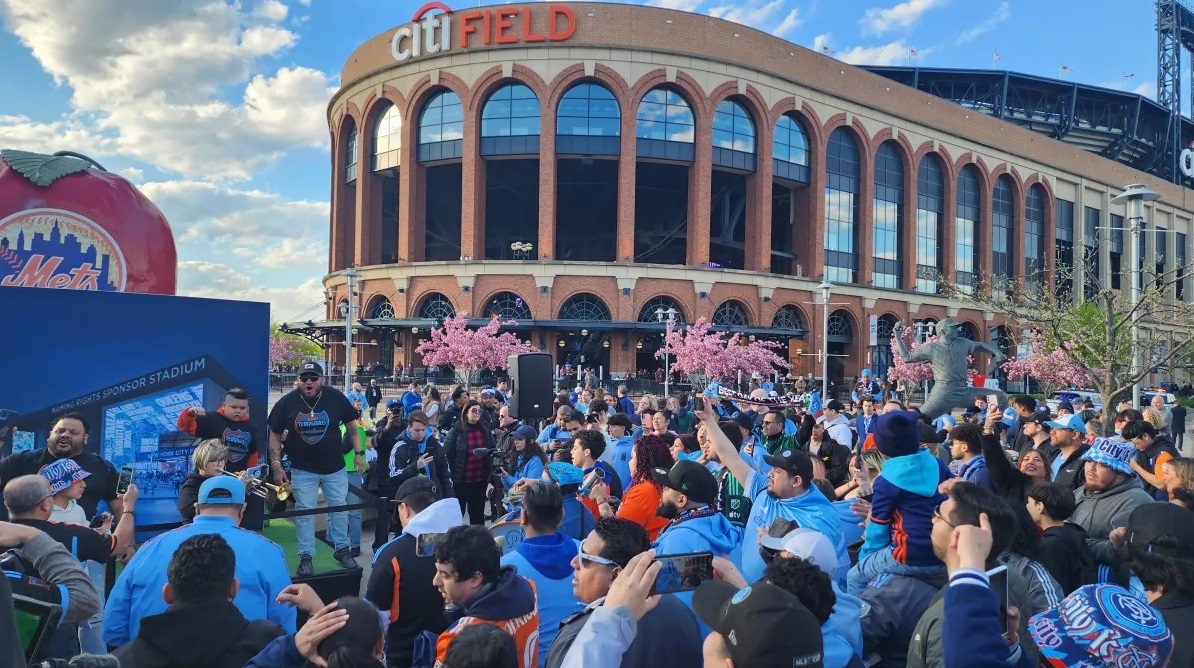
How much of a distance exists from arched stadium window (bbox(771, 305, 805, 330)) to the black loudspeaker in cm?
3294

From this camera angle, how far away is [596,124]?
41.7 metres

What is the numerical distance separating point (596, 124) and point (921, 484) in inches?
1574

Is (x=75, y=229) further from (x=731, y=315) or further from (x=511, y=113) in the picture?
(x=731, y=315)

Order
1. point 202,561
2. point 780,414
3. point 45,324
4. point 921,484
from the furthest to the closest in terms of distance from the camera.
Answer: point 780,414
point 45,324
point 921,484
point 202,561

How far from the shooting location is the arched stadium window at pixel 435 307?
43.3 metres

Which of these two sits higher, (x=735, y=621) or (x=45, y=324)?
(x=45, y=324)

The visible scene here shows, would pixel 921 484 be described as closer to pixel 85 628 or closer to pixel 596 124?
pixel 85 628

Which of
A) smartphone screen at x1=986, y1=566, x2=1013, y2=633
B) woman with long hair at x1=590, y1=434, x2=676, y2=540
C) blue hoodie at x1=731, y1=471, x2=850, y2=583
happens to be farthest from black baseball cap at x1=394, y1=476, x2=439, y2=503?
smartphone screen at x1=986, y1=566, x2=1013, y2=633

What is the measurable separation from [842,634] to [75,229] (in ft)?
31.1

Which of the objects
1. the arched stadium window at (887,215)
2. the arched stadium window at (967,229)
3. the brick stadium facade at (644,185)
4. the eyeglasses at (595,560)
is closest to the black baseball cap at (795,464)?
the eyeglasses at (595,560)

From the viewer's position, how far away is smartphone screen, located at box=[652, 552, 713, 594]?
235 cm

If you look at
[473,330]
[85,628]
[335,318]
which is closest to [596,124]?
[473,330]

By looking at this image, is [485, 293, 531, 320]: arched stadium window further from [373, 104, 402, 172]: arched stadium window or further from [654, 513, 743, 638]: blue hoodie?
[654, 513, 743, 638]: blue hoodie

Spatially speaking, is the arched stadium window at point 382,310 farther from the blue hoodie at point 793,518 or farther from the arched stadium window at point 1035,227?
the arched stadium window at point 1035,227
